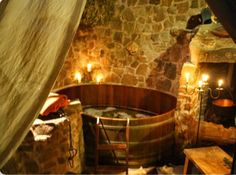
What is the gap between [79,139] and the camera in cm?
468

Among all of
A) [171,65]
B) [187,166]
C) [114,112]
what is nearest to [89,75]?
[114,112]

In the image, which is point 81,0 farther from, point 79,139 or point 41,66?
point 79,139

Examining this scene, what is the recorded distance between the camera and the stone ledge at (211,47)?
4477mm

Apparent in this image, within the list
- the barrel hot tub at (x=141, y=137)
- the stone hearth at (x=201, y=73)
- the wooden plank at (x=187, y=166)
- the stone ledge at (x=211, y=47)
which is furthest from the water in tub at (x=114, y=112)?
the wooden plank at (x=187, y=166)

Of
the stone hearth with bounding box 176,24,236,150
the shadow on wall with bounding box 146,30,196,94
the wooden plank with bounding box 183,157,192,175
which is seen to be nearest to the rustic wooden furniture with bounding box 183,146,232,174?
the wooden plank with bounding box 183,157,192,175

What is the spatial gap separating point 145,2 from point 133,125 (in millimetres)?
3069

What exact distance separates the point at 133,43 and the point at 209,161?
3.87m

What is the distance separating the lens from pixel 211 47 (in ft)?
15.0

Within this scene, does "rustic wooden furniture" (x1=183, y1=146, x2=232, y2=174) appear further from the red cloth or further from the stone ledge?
the red cloth

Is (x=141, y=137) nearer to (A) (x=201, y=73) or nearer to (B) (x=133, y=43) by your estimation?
(A) (x=201, y=73)

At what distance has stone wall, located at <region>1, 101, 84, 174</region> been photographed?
307 centimetres

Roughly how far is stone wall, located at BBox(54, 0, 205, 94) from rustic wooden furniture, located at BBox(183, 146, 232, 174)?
8.77ft

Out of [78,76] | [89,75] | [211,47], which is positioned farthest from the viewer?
[89,75]

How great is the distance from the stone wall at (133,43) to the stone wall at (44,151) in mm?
2649
